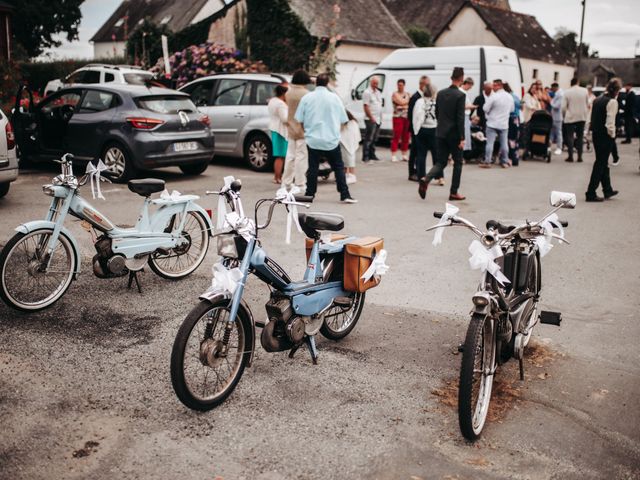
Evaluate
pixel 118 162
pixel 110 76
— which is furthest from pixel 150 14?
pixel 118 162

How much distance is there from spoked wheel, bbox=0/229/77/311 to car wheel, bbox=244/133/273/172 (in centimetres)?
848

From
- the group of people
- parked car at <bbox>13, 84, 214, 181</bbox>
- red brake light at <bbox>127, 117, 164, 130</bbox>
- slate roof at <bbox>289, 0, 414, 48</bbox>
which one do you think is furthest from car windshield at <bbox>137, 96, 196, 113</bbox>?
slate roof at <bbox>289, 0, 414, 48</bbox>

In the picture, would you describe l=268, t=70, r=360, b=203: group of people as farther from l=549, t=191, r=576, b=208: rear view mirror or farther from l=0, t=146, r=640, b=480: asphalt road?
l=549, t=191, r=576, b=208: rear view mirror

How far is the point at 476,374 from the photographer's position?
4.05 metres

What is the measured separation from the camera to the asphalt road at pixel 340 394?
364 cm

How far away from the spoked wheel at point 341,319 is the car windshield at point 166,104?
7.64 m

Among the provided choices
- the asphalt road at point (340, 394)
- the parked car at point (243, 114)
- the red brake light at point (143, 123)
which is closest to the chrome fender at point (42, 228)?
the asphalt road at point (340, 394)

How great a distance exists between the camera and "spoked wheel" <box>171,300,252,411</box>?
12.9ft

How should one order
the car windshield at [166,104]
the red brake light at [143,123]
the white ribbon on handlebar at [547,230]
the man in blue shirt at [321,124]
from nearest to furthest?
1. the white ribbon on handlebar at [547,230]
2. the man in blue shirt at [321,124]
3. the red brake light at [143,123]
4. the car windshield at [166,104]

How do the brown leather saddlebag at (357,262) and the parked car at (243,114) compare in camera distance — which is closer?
the brown leather saddlebag at (357,262)

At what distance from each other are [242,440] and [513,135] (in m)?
14.7

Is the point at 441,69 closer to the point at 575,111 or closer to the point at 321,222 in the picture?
the point at 575,111

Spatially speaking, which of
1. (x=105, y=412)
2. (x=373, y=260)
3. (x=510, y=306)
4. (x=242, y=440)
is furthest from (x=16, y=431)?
(x=510, y=306)

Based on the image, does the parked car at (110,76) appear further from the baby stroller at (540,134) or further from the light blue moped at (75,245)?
the light blue moped at (75,245)
